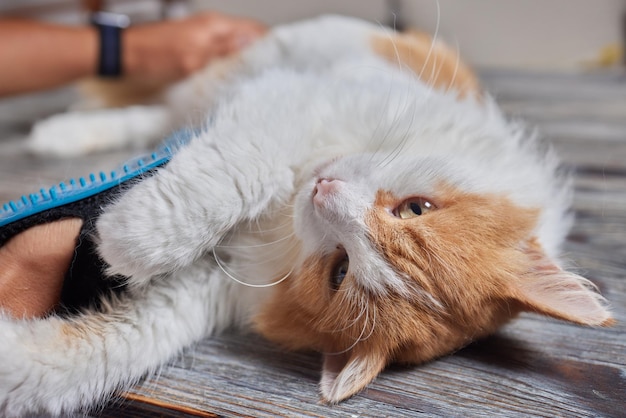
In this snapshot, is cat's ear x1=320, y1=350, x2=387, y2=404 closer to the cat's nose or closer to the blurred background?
the cat's nose

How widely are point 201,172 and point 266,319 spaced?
0.95ft

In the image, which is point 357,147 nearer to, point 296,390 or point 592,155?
point 296,390

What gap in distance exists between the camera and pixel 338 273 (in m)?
0.96

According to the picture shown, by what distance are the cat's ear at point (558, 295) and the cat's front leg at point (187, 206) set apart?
457mm

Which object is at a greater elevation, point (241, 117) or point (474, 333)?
point (241, 117)

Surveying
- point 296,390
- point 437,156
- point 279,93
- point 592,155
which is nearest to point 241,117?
point 279,93

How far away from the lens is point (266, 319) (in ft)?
3.23

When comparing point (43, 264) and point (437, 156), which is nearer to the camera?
point (43, 264)

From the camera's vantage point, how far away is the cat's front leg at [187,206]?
854 mm

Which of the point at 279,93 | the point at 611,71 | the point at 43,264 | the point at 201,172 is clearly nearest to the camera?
the point at 43,264

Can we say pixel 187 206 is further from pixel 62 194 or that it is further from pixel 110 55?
pixel 110 55

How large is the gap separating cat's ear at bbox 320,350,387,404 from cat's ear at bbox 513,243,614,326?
0.25 meters

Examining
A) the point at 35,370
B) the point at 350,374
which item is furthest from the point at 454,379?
the point at 35,370

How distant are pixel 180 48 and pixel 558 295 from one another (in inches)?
62.0
